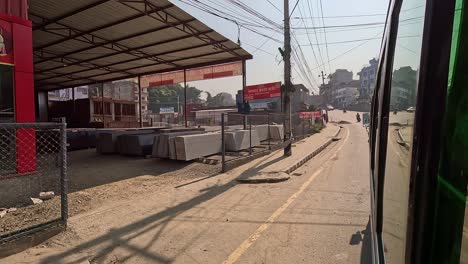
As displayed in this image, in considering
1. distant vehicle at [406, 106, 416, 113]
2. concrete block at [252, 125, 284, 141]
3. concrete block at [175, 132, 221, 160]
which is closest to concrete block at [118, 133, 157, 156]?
concrete block at [175, 132, 221, 160]

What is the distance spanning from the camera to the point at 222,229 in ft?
20.6

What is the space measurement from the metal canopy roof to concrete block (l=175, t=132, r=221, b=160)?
521cm

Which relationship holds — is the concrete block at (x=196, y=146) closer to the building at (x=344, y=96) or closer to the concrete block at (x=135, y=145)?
the concrete block at (x=135, y=145)

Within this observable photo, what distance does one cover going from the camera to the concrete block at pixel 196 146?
13.3 metres

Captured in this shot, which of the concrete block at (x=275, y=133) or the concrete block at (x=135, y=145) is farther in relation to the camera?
the concrete block at (x=275, y=133)

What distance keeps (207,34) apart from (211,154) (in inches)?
248

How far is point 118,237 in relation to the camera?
19.3 feet

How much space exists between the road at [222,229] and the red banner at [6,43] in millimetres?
3982

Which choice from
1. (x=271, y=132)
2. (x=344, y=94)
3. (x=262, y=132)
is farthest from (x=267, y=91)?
(x=344, y=94)

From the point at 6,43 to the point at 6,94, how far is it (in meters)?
1.12

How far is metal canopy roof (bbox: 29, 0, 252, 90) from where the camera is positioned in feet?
48.6

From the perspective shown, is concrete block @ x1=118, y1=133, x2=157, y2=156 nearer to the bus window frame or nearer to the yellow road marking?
the yellow road marking

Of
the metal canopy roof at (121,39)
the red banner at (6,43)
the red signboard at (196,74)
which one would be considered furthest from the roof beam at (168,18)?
the red banner at (6,43)

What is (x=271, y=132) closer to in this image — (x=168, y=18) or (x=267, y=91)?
(x=168, y=18)
